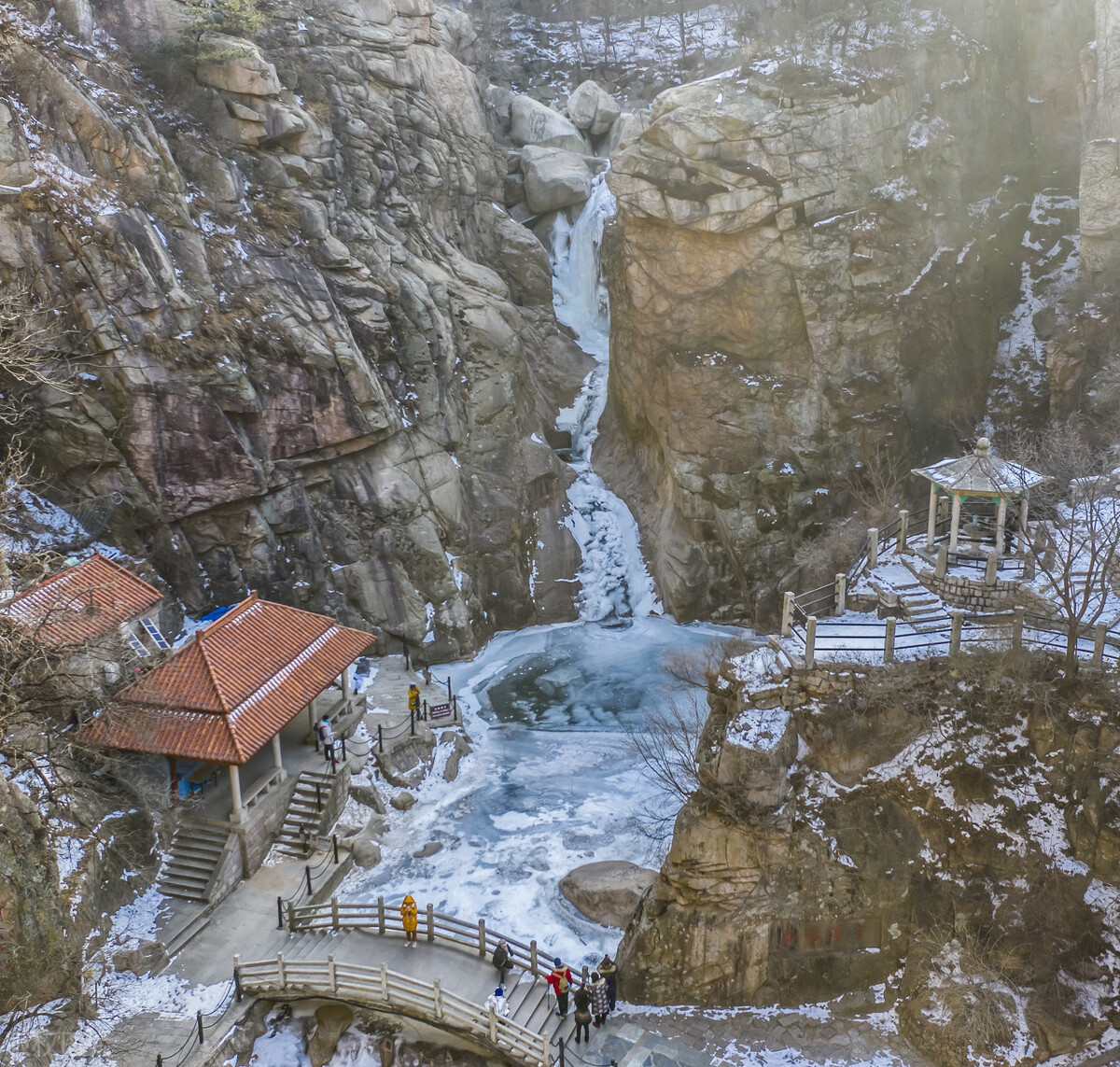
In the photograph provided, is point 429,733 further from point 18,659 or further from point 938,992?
point 938,992

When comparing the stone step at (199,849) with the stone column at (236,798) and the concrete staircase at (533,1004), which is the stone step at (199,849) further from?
the concrete staircase at (533,1004)

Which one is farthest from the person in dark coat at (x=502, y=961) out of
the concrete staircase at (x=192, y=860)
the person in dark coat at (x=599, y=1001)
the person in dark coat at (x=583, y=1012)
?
the concrete staircase at (x=192, y=860)

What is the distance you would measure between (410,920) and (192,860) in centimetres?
649

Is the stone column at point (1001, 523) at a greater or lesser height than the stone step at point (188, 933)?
greater

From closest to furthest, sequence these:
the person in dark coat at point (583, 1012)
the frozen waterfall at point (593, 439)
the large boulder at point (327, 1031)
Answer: the person in dark coat at point (583, 1012), the large boulder at point (327, 1031), the frozen waterfall at point (593, 439)

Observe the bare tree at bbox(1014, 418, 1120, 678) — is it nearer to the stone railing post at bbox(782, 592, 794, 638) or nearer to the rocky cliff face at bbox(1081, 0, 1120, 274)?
the stone railing post at bbox(782, 592, 794, 638)

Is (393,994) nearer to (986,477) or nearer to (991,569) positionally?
(991,569)

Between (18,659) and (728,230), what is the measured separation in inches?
1218

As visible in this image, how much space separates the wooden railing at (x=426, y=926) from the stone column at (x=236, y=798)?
2675 millimetres

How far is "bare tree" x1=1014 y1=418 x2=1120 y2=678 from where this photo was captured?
62.4 feet

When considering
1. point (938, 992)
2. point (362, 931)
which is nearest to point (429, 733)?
point (362, 931)

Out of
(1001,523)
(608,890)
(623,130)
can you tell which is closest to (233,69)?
(623,130)

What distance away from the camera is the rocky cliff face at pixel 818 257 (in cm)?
3703

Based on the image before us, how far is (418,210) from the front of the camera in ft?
136
